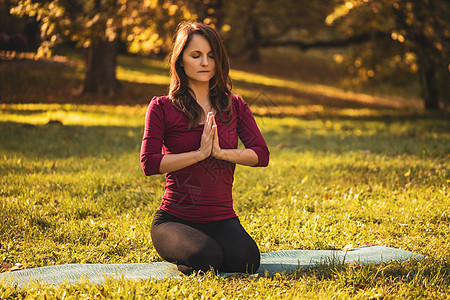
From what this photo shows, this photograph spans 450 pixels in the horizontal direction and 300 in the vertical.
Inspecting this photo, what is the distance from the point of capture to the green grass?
10.8ft

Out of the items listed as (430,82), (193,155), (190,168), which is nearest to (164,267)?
(190,168)

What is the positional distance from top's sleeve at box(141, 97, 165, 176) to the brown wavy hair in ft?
0.46

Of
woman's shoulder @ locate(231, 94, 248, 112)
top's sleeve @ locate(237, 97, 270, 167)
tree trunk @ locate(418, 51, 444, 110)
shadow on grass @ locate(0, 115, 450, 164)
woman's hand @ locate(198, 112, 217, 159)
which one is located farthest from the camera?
tree trunk @ locate(418, 51, 444, 110)

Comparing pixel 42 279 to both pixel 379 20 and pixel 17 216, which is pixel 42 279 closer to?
pixel 17 216

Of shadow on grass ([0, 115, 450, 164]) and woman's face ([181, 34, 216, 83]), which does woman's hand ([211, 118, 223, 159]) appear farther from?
shadow on grass ([0, 115, 450, 164])

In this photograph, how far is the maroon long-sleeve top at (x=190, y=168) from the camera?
3.46m

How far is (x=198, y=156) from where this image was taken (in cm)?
329

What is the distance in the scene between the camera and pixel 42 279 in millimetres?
3418

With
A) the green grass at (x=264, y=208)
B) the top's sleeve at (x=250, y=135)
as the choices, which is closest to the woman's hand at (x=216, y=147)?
the top's sleeve at (x=250, y=135)

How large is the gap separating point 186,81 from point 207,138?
57 cm

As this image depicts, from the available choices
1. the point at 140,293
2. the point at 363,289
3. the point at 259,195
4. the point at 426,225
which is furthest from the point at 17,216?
the point at 426,225

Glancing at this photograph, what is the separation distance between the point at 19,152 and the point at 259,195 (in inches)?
153

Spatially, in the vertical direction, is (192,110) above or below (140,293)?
above

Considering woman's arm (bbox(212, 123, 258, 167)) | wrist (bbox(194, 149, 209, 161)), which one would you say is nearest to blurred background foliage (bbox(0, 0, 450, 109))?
woman's arm (bbox(212, 123, 258, 167))
